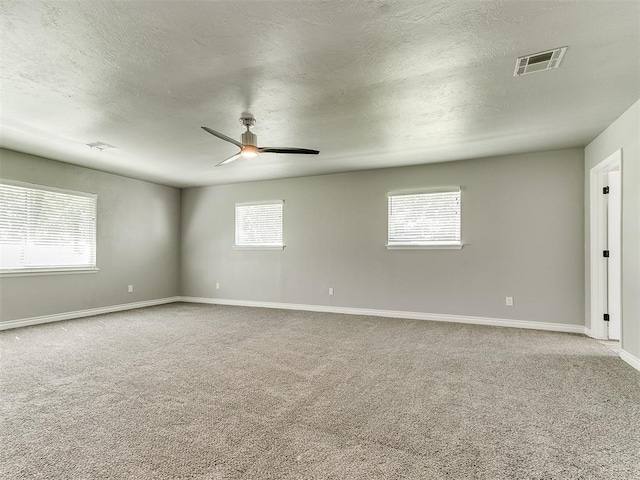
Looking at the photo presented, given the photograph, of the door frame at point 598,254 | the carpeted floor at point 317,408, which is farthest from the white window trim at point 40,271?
the door frame at point 598,254

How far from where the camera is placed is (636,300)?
303 cm

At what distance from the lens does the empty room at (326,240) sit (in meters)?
1.84

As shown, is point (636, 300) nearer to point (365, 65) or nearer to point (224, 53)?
point (365, 65)

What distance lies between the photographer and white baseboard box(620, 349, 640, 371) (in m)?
2.95

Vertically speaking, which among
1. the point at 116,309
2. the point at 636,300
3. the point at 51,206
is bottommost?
the point at 116,309

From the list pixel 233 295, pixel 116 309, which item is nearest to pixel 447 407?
pixel 233 295

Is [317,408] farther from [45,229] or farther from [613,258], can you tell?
[45,229]

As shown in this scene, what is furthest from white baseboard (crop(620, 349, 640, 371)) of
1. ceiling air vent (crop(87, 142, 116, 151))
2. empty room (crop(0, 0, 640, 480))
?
ceiling air vent (crop(87, 142, 116, 151))

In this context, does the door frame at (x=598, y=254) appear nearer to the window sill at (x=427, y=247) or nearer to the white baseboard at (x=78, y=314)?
the window sill at (x=427, y=247)

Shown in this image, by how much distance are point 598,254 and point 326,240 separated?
382cm

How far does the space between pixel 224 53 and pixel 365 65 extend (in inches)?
40.0

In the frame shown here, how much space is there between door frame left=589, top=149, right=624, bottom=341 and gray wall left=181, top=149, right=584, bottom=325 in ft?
1.01

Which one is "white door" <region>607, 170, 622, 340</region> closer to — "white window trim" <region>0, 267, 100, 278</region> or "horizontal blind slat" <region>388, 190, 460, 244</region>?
"horizontal blind slat" <region>388, 190, 460, 244</region>

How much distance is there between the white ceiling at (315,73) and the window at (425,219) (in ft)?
3.17
